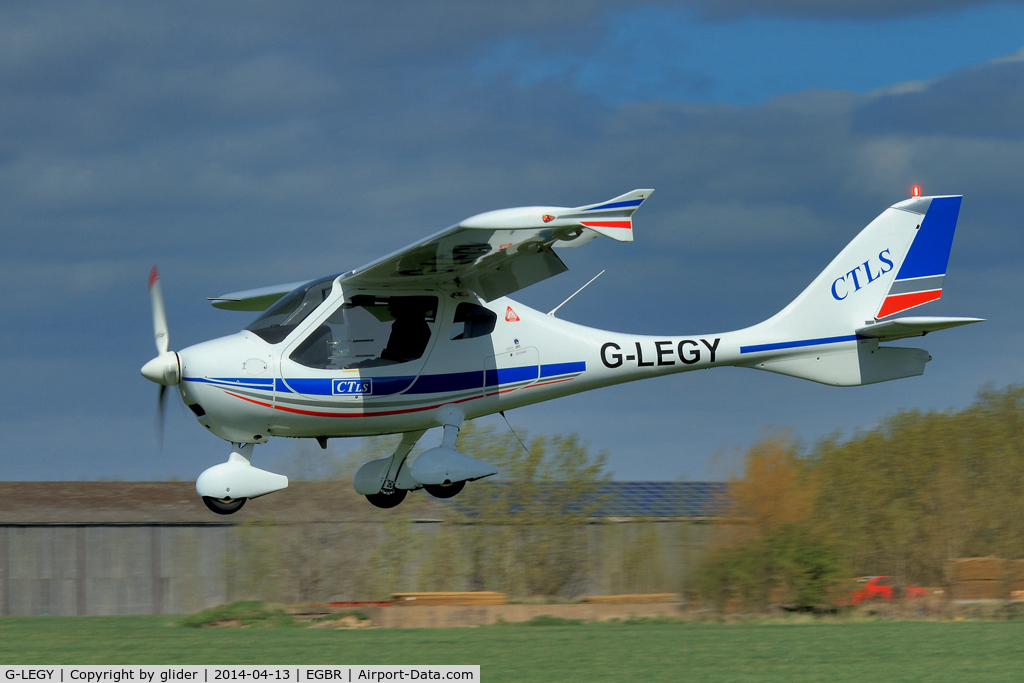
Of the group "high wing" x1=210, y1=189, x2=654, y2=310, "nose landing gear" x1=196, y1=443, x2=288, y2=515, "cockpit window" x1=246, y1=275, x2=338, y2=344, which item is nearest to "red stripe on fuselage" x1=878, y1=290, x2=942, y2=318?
"high wing" x1=210, y1=189, x2=654, y2=310

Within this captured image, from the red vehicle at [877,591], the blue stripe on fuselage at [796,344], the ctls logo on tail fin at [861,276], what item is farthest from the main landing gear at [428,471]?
the red vehicle at [877,591]

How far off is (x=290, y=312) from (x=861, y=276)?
8.26 m

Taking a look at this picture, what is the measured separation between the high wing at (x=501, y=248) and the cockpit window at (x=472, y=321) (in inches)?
9.1

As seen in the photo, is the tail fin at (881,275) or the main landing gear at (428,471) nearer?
the main landing gear at (428,471)

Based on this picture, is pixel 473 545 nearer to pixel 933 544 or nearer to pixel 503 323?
pixel 933 544

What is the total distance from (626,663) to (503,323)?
10.7 meters

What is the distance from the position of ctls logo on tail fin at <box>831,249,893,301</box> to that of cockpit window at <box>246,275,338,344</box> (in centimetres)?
732

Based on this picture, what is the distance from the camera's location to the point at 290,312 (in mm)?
13883

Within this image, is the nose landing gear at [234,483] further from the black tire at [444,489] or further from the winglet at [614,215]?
the winglet at [614,215]

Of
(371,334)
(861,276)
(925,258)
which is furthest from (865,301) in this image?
(371,334)

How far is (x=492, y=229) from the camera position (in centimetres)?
1205

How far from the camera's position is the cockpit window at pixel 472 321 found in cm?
1443

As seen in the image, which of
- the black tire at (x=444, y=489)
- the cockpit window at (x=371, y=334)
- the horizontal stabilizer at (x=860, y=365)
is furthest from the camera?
the horizontal stabilizer at (x=860, y=365)

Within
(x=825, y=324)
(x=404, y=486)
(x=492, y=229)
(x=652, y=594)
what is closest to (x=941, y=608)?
(x=652, y=594)
